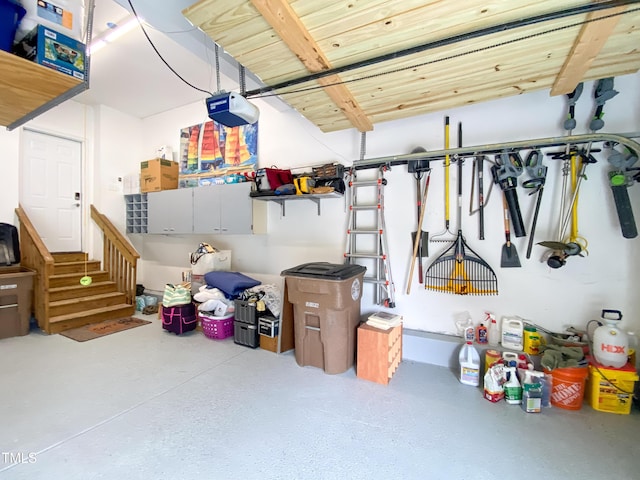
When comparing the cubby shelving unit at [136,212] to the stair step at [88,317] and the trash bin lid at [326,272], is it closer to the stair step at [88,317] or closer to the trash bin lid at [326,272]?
the stair step at [88,317]

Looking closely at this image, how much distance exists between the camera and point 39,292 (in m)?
3.84

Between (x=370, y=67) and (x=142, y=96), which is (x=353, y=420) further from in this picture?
(x=142, y=96)

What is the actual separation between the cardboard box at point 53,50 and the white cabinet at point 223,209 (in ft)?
7.03

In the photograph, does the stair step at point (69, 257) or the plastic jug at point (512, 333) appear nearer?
the plastic jug at point (512, 333)

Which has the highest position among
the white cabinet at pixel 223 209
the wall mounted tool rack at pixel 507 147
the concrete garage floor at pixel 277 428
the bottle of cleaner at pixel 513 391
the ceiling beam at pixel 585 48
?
the ceiling beam at pixel 585 48

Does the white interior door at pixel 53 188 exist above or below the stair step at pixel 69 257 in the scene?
above

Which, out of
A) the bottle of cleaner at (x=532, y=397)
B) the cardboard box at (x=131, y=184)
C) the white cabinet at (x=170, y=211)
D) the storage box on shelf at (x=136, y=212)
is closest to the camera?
the bottle of cleaner at (x=532, y=397)

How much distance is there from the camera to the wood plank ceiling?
1580 millimetres

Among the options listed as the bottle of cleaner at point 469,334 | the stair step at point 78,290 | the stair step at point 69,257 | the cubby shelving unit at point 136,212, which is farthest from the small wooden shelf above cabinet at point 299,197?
the stair step at point 69,257

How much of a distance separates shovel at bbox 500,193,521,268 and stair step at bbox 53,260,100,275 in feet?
19.7

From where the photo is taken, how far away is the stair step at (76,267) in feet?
14.5

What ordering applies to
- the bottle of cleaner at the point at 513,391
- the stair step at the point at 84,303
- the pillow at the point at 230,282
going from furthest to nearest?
the stair step at the point at 84,303 → the pillow at the point at 230,282 → the bottle of cleaner at the point at 513,391

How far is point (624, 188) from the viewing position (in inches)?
88.6

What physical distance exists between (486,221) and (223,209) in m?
3.27
